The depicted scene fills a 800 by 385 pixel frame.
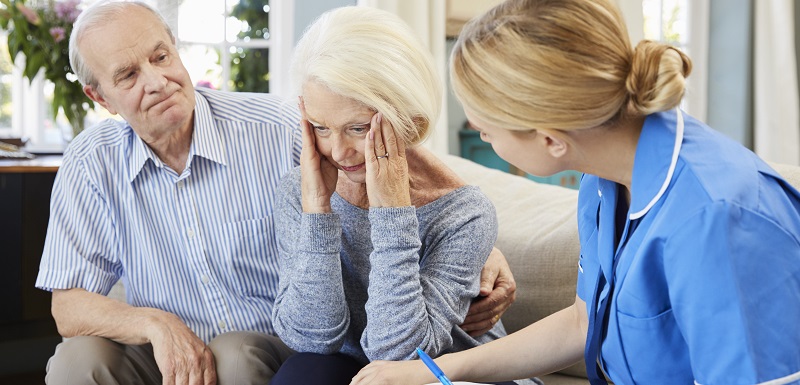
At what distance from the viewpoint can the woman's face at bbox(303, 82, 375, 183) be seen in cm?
147

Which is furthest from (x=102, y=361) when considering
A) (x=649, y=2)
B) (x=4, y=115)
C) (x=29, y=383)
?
(x=649, y=2)

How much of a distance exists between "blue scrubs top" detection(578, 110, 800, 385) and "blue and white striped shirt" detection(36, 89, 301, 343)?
1.02 metres

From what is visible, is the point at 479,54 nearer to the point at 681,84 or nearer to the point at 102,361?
the point at 681,84

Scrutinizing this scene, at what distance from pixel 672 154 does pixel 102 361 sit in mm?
1251

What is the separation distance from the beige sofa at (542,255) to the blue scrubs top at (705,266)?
830mm

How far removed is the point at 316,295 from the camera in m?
1.50

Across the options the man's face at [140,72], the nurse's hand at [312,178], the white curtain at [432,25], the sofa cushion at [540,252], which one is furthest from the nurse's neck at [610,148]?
the white curtain at [432,25]

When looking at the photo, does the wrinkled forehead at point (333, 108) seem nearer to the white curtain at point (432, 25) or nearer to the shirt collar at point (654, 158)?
the shirt collar at point (654, 158)

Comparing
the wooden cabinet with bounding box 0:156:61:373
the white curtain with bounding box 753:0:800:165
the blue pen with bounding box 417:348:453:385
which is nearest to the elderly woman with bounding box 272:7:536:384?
the blue pen with bounding box 417:348:453:385

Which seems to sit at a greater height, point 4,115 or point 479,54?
point 479,54

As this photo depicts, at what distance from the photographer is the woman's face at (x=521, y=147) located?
111 cm

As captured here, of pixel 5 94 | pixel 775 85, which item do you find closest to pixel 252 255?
pixel 5 94

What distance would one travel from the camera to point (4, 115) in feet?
11.6

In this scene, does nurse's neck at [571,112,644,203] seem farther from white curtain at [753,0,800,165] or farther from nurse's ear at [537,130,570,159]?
white curtain at [753,0,800,165]
